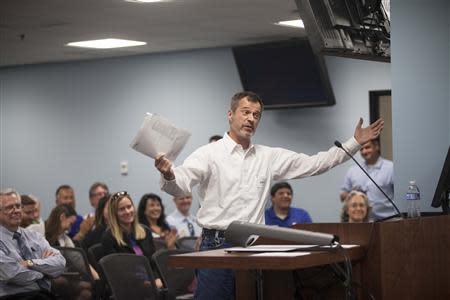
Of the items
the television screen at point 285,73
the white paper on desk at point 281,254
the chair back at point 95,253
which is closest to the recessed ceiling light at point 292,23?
the television screen at point 285,73

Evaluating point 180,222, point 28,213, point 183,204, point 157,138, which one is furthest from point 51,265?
point 183,204

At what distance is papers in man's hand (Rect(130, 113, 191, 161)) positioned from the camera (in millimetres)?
3988

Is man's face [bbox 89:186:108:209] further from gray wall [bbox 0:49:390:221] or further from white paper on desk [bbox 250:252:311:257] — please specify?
white paper on desk [bbox 250:252:311:257]

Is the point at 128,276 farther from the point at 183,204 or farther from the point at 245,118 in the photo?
the point at 183,204

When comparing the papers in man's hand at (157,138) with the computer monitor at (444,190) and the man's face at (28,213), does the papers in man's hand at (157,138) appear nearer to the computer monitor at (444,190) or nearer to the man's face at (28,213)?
the computer monitor at (444,190)

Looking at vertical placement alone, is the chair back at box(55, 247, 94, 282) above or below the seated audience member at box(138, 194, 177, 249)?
below

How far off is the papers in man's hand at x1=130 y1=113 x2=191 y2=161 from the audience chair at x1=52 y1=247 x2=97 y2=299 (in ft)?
8.82

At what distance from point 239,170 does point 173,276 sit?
2.38 m

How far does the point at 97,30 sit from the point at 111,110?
102 inches

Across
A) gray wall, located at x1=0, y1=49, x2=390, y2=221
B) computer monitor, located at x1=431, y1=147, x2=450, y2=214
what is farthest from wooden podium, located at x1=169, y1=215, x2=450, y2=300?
gray wall, located at x1=0, y1=49, x2=390, y2=221

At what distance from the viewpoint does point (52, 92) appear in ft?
41.6

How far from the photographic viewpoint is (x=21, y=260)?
19.7ft

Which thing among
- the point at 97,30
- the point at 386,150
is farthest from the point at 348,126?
the point at 97,30

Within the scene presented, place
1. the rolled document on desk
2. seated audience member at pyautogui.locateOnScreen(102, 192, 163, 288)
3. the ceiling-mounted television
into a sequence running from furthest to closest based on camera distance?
seated audience member at pyautogui.locateOnScreen(102, 192, 163, 288), the ceiling-mounted television, the rolled document on desk
